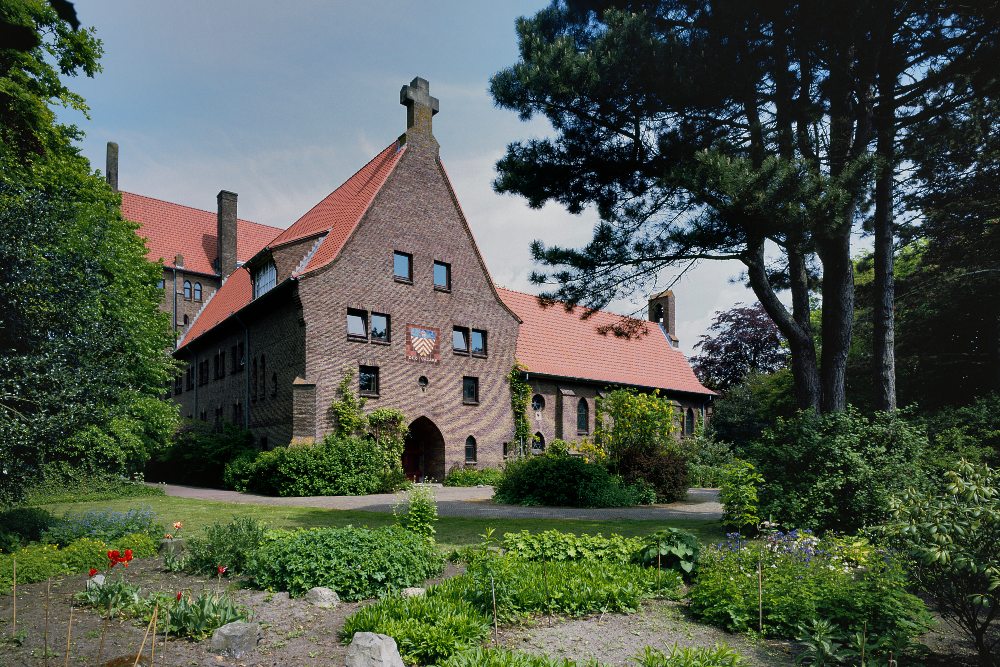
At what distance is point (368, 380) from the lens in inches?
1035

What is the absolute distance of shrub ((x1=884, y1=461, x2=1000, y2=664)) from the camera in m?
5.20

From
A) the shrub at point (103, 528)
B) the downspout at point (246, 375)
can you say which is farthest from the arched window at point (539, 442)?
the shrub at point (103, 528)

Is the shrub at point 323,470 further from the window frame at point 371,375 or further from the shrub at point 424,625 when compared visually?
the shrub at point 424,625

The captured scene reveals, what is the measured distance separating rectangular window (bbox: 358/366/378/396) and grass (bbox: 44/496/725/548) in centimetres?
867

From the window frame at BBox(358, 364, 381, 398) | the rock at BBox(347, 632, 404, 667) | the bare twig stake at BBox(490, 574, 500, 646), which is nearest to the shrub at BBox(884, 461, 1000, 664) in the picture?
the bare twig stake at BBox(490, 574, 500, 646)

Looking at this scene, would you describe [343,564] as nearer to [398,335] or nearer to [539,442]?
[398,335]

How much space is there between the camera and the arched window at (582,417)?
34594mm

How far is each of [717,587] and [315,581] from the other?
4060 millimetres

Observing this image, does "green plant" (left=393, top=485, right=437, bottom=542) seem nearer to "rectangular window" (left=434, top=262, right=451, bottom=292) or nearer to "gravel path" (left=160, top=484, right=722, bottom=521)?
"gravel path" (left=160, top=484, right=722, bottom=521)

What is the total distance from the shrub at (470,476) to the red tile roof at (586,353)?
537cm

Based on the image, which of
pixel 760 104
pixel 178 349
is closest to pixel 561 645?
pixel 760 104

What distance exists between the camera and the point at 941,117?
13.2m

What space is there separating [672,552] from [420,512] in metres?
3.27

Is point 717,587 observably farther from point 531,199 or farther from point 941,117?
point 941,117
